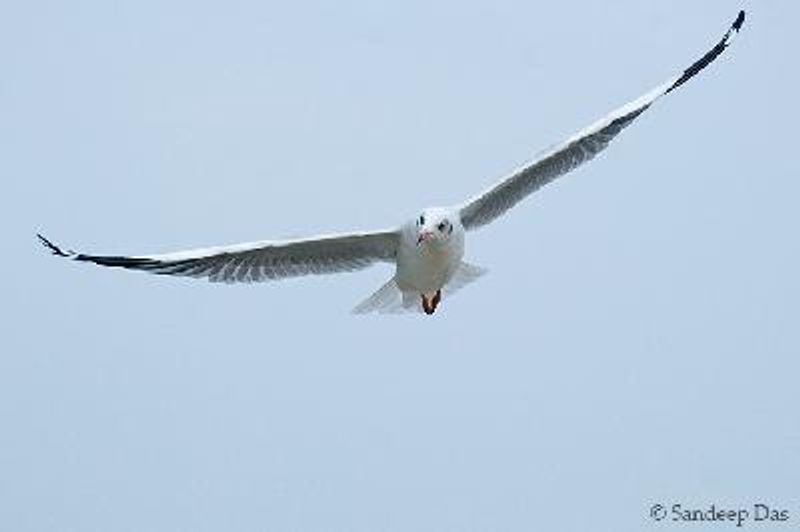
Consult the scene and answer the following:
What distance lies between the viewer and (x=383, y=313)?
20016 millimetres

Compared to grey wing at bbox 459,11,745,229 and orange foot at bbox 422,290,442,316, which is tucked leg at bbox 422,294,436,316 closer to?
orange foot at bbox 422,290,442,316

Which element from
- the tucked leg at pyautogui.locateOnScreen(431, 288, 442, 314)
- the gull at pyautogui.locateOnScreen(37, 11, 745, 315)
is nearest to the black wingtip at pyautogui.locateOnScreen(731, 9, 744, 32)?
the gull at pyautogui.locateOnScreen(37, 11, 745, 315)

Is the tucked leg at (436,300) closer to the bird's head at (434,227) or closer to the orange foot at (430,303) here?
the orange foot at (430,303)

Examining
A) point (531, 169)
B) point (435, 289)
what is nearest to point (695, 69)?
point (531, 169)

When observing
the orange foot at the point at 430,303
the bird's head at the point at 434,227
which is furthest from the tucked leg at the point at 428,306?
the bird's head at the point at 434,227

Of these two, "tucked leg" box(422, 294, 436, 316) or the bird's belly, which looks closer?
the bird's belly

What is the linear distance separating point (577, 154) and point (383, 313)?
8.12ft

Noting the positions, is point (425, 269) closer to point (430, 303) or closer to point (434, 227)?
point (434, 227)

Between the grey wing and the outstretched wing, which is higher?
the grey wing

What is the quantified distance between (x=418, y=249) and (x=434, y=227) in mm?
319

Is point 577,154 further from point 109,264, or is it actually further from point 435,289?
point 109,264

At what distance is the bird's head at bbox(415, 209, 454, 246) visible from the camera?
1892cm

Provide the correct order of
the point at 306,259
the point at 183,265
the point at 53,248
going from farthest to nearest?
the point at 306,259, the point at 183,265, the point at 53,248

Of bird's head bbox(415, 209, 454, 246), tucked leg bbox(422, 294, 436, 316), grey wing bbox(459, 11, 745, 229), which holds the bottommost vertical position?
tucked leg bbox(422, 294, 436, 316)
